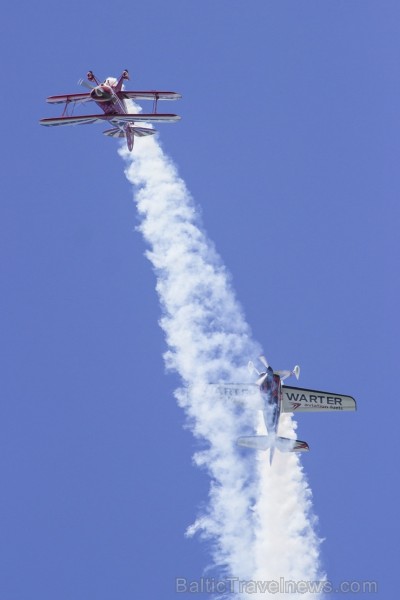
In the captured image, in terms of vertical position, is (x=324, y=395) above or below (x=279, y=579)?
above

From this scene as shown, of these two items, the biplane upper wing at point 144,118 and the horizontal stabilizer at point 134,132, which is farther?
the horizontal stabilizer at point 134,132

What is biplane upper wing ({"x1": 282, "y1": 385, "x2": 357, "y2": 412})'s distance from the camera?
10338 centimetres

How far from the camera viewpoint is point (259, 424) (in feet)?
333

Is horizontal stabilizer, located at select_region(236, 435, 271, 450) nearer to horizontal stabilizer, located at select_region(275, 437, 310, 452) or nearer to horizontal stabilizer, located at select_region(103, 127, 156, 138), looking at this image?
horizontal stabilizer, located at select_region(275, 437, 310, 452)

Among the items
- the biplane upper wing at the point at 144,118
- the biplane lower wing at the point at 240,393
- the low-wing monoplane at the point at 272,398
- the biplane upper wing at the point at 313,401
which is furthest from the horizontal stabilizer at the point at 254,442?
the biplane upper wing at the point at 144,118

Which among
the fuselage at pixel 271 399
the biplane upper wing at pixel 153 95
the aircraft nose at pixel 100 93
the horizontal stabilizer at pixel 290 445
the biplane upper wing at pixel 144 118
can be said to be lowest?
the horizontal stabilizer at pixel 290 445

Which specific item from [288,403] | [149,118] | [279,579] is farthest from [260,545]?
[149,118]

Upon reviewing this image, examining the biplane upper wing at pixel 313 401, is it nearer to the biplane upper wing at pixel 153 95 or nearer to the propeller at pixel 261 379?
the propeller at pixel 261 379

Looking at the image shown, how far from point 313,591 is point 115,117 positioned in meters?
34.3

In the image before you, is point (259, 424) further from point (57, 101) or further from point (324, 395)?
point (57, 101)

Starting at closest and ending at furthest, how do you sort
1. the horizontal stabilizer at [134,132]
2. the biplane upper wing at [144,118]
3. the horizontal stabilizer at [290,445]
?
the biplane upper wing at [144,118] < the horizontal stabilizer at [290,445] < the horizontal stabilizer at [134,132]

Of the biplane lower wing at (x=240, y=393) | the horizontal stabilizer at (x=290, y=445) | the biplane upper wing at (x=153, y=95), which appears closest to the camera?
the biplane upper wing at (x=153, y=95)

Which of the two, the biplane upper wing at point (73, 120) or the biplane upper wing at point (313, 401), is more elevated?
the biplane upper wing at point (73, 120)

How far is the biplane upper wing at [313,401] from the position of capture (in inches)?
4070
